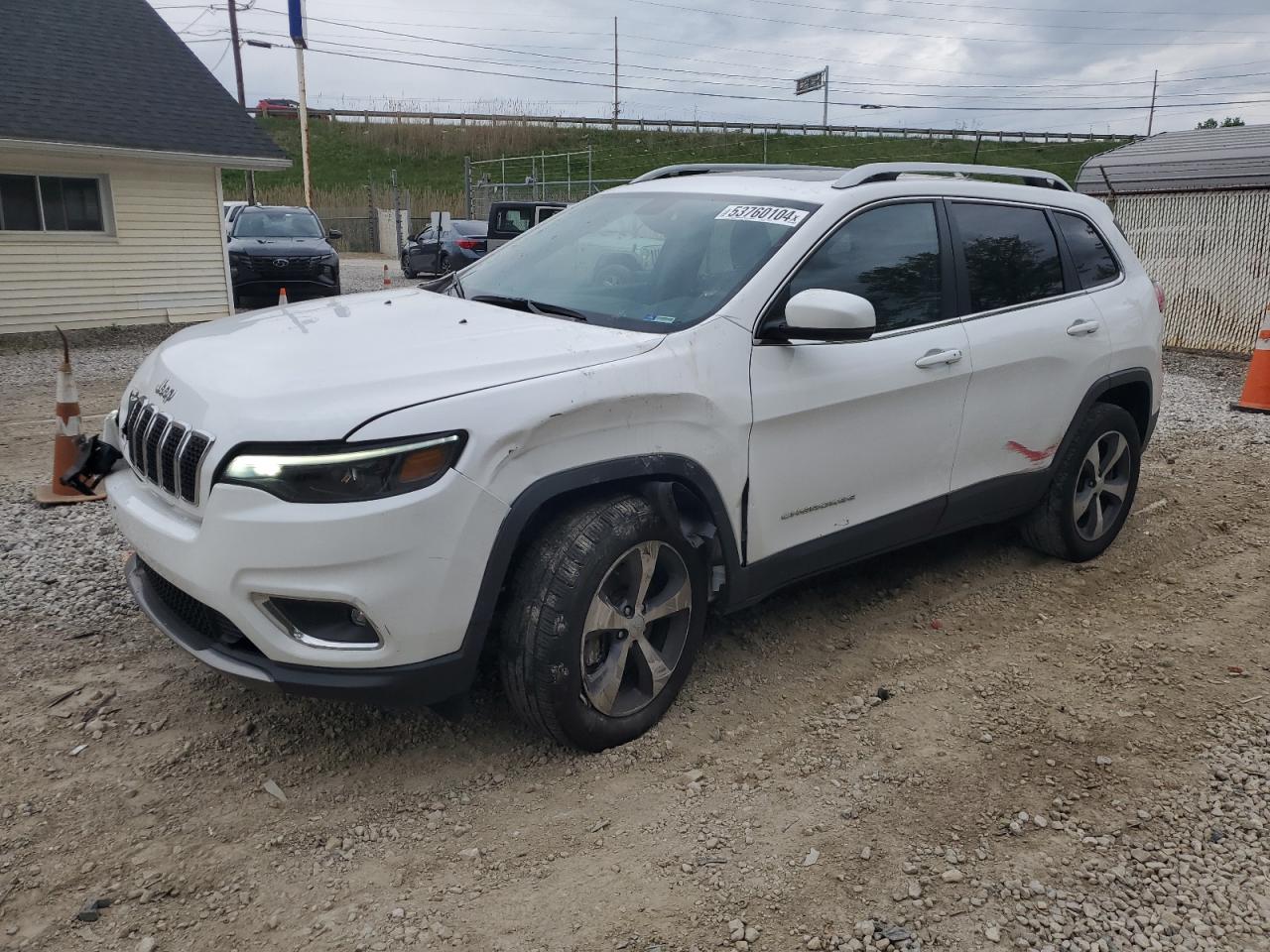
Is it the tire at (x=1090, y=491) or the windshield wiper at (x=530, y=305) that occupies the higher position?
the windshield wiper at (x=530, y=305)

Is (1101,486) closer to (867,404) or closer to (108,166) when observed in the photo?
(867,404)

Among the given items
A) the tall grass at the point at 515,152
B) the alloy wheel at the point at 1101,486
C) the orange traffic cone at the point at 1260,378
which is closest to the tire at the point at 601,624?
the alloy wheel at the point at 1101,486

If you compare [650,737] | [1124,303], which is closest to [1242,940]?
[650,737]

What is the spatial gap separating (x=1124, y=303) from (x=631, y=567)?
3.20m

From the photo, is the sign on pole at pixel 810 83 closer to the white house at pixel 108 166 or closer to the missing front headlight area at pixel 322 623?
the white house at pixel 108 166

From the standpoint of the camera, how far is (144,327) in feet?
48.4

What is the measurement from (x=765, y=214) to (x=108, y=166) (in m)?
13.5

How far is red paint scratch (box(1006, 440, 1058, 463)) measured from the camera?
433cm

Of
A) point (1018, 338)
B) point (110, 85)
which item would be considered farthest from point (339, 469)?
point (110, 85)

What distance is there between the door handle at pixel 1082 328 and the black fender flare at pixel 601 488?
2.22m

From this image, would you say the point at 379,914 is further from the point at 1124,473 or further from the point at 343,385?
the point at 1124,473

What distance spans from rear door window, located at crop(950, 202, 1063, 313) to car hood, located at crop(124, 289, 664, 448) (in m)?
1.76

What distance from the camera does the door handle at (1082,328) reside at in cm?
450

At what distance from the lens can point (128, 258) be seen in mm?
14555
